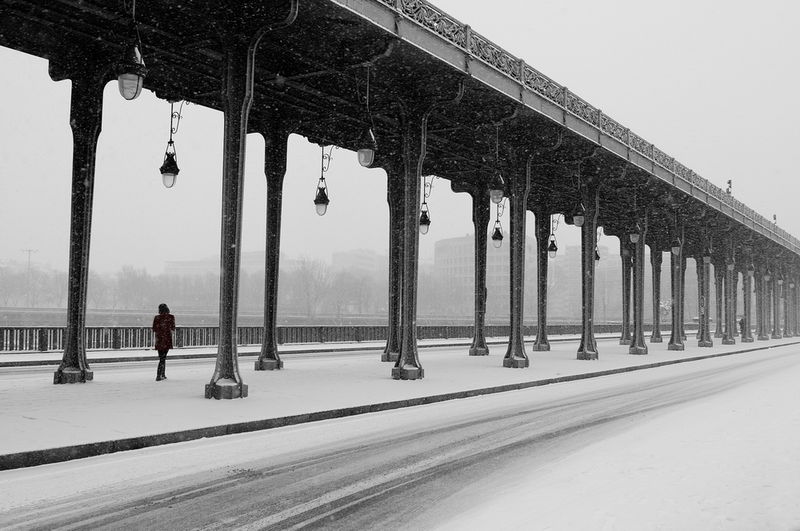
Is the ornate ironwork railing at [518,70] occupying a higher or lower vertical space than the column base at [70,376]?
higher

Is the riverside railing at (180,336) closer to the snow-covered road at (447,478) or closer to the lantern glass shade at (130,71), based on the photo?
the lantern glass shade at (130,71)

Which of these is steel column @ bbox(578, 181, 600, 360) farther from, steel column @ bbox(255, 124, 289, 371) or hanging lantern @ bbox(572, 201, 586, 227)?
steel column @ bbox(255, 124, 289, 371)

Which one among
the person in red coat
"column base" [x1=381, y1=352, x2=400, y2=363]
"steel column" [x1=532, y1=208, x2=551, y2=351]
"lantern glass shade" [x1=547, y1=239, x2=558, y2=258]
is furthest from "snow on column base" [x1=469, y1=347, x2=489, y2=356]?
the person in red coat

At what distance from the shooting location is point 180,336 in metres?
27.2

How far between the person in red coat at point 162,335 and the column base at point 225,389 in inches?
127

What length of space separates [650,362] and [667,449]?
17.7 metres

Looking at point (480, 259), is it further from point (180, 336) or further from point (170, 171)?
point (170, 171)

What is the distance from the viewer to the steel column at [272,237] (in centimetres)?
1894

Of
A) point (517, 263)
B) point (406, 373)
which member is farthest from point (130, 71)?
point (517, 263)

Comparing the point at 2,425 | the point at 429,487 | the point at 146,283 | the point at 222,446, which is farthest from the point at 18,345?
the point at 146,283

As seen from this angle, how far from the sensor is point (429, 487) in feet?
22.3

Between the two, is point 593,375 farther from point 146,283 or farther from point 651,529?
point 146,283

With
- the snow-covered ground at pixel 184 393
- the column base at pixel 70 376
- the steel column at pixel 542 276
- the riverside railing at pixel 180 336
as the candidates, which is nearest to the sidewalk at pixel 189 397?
the snow-covered ground at pixel 184 393

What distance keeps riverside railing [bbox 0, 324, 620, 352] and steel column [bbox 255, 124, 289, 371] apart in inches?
265
